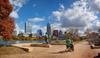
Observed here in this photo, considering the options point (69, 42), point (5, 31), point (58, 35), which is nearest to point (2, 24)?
point (5, 31)

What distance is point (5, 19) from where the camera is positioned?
121 ft

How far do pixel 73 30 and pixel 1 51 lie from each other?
121842 millimetres

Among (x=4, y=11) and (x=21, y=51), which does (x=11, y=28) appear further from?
(x=21, y=51)

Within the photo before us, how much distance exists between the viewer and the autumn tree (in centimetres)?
3597

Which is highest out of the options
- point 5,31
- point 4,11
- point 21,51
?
point 4,11

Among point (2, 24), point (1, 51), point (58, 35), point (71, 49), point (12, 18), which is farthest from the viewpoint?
point (58, 35)

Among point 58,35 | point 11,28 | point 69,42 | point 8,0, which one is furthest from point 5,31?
point 58,35

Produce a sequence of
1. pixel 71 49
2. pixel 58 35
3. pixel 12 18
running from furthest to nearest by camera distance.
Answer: pixel 58 35
pixel 12 18
pixel 71 49

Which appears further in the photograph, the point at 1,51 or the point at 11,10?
the point at 11,10

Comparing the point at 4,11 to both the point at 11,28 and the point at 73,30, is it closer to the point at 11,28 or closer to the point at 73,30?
the point at 11,28

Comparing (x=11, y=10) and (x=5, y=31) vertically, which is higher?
(x=11, y=10)

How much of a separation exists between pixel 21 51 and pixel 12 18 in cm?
886

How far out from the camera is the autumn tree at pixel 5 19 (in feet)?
118

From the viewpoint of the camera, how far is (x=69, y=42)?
32094 millimetres
